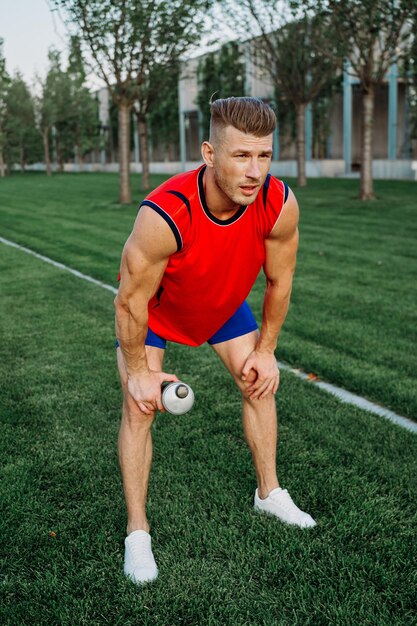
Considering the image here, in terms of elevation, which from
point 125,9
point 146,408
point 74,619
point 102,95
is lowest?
point 74,619

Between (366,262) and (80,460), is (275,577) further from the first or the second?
(366,262)

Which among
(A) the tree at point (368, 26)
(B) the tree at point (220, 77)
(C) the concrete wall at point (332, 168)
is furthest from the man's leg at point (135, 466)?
(B) the tree at point (220, 77)

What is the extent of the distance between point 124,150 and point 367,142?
807 centimetres

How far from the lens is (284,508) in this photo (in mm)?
3404

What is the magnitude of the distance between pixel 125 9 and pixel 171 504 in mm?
18931

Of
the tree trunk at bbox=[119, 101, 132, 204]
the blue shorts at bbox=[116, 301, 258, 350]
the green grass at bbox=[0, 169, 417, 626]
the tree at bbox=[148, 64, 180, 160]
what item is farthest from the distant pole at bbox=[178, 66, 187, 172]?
the blue shorts at bbox=[116, 301, 258, 350]

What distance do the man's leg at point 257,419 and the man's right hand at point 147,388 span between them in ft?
1.74

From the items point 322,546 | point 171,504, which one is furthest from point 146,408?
point 322,546

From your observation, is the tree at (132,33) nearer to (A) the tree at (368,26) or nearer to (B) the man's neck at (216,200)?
(A) the tree at (368,26)

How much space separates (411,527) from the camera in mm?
3354

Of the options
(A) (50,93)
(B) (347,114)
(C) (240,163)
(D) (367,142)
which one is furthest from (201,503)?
(A) (50,93)

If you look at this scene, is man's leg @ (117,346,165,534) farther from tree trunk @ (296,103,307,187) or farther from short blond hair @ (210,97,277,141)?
tree trunk @ (296,103,307,187)

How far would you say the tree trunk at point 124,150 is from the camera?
21.8 meters

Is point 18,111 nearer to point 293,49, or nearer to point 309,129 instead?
point 309,129
